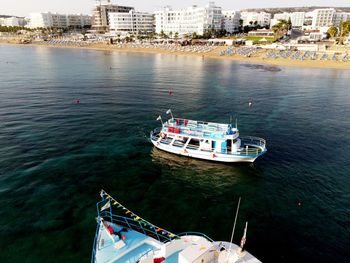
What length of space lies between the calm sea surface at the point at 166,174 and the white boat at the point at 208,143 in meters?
1.89

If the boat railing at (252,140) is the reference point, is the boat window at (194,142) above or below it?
above

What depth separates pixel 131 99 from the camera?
8619 centimetres

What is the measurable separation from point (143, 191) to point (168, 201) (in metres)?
4.35

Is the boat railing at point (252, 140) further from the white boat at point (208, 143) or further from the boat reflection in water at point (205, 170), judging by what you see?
the boat reflection in water at point (205, 170)

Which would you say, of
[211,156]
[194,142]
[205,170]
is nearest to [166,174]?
[205,170]

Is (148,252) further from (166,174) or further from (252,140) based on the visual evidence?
(252,140)

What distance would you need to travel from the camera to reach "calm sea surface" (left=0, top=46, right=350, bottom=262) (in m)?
30.4

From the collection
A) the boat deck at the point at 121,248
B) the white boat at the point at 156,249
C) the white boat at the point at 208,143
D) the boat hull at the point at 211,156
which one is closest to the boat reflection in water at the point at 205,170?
the boat hull at the point at 211,156

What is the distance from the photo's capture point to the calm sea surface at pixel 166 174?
99.9 feet

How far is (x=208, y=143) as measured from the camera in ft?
159

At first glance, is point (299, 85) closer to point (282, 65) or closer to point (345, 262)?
point (282, 65)

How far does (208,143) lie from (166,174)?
1041 cm

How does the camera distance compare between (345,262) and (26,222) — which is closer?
(345,262)

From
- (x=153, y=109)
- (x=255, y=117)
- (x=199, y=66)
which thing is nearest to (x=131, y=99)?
(x=153, y=109)
